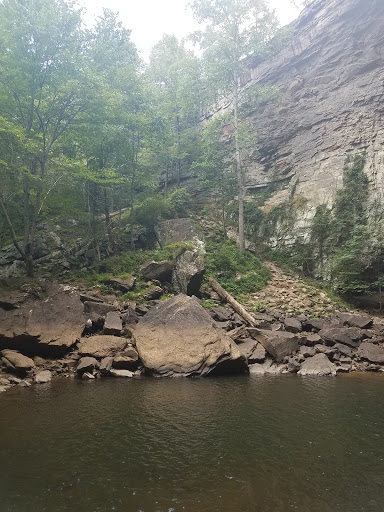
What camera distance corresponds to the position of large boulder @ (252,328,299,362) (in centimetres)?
1130

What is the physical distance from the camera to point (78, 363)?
9.84 m

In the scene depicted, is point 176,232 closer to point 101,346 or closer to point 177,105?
point 101,346

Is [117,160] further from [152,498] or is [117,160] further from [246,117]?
[152,498]

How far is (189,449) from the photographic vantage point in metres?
5.13

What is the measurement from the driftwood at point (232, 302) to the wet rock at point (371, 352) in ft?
13.7

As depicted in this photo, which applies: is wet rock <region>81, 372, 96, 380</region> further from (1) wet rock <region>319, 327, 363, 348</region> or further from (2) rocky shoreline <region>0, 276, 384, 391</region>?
(1) wet rock <region>319, 327, 363, 348</region>

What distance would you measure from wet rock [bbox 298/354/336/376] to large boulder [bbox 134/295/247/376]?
2.08m

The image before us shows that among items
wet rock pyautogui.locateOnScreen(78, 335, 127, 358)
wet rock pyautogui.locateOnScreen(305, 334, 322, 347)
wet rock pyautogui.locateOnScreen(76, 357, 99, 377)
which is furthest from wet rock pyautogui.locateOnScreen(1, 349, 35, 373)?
wet rock pyautogui.locateOnScreen(305, 334, 322, 347)

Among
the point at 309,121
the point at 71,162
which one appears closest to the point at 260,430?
the point at 71,162

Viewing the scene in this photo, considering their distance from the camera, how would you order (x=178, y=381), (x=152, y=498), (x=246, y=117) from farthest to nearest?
(x=246, y=117)
(x=178, y=381)
(x=152, y=498)

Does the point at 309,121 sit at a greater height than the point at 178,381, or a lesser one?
greater

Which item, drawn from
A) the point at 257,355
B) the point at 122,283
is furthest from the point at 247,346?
the point at 122,283

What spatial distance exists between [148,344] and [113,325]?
5.72ft

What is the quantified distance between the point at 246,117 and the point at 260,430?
105ft
